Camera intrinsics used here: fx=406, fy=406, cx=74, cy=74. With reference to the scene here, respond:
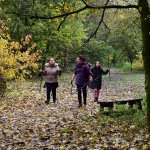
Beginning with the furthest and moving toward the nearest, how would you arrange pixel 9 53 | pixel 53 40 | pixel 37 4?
1. pixel 53 40
2. pixel 37 4
3. pixel 9 53

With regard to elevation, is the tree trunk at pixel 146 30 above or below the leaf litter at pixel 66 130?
above

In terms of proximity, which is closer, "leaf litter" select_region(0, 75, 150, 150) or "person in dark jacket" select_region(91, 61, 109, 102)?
"leaf litter" select_region(0, 75, 150, 150)

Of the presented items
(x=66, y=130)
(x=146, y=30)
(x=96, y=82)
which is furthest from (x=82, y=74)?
(x=146, y=30)

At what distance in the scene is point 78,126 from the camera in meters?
11.3

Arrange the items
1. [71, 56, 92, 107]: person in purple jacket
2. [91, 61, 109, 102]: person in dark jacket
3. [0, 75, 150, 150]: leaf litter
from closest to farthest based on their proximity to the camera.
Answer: [0, 75, 150, 150]: leaf litter
[71, 56, 92, 107]: person in purple jacket
[91, 61, 109, 102]: person in dark jacket

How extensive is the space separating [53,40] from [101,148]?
27700mm

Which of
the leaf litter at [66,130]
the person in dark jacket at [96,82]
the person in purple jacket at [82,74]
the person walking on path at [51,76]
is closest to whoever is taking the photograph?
the leaf litter at [66,130]

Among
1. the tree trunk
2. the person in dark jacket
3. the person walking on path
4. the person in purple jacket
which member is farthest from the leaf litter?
the person in dark jacket

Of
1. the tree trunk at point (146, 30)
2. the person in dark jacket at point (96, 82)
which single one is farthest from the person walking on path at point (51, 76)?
the tree trunk at point (146, 30)

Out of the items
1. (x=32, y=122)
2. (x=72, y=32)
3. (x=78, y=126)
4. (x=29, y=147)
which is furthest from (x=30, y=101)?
(x=72, y=32)

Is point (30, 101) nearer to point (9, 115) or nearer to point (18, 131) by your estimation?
point (9, 115)

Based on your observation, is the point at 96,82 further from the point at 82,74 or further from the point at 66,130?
the point at 66,130

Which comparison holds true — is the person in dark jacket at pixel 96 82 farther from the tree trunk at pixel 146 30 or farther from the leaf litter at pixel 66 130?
the tree trunk at pixel 146 30

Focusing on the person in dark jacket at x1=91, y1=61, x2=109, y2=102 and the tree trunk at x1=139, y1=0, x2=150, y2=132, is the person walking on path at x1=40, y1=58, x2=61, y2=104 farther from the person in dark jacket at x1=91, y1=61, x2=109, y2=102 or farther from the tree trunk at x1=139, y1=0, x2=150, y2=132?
the tree trunk at x1=139, y1=0, x2=150, y2=132
